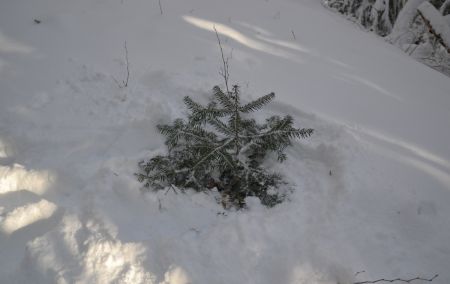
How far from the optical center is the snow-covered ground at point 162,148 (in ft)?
6.48

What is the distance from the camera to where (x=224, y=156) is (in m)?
2.34

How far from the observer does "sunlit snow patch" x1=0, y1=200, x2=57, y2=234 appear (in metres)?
2.00

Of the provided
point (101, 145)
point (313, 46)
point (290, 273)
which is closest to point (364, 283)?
point (290, 273)

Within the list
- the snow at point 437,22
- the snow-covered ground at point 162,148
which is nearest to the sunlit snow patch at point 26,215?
the snow-covered ground at point 162,148

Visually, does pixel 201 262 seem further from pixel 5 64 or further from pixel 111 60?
pixel 5 64

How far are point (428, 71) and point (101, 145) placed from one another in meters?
3.77

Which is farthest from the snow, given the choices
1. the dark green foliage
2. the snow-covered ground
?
the dark green foliage

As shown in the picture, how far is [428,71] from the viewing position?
13.8ft

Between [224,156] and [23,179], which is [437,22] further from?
[23,179]

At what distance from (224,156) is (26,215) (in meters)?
1.22

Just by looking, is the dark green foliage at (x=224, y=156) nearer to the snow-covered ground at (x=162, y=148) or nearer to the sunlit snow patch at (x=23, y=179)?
the snow-covered ground at (x=162, y=148)

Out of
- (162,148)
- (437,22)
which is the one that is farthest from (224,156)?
(437,22)

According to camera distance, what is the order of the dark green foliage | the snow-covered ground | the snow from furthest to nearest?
the snow → the dark green foliage → the snow-covered ground

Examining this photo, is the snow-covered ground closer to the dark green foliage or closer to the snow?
the dark green foliage
